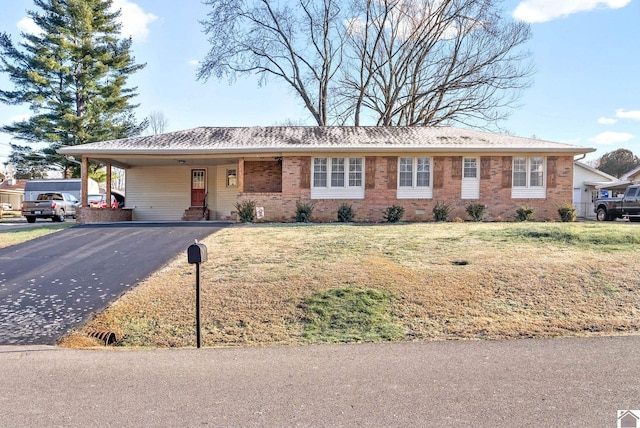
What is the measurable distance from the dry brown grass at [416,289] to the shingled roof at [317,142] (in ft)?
24.4

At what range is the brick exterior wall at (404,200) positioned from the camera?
1750 cm

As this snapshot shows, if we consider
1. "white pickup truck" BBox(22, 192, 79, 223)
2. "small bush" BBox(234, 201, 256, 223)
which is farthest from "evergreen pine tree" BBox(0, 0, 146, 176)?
"small bush" BBox(234, 201, 256, 223)

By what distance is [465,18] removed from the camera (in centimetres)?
2856

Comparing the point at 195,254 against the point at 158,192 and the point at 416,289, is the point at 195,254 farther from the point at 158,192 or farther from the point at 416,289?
the point at 158,192

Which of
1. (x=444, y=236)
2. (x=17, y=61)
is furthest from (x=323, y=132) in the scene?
(x=17, y=61)

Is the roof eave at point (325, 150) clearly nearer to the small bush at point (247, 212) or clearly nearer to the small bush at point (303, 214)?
the small bush at point (247, 212)

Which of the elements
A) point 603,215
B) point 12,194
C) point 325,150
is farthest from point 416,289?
point 12,194

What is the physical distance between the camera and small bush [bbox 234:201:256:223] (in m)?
16.8

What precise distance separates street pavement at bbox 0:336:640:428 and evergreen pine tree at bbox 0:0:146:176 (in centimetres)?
3271

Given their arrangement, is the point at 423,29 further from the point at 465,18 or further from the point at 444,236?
the point at 444,236

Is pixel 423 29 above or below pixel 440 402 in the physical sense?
above

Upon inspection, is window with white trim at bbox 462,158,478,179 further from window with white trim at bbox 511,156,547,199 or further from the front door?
the front door

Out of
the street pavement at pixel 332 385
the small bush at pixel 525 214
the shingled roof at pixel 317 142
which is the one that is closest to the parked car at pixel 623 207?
the shingled roof at pixel 317 142

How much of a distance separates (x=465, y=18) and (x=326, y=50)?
388 inches
